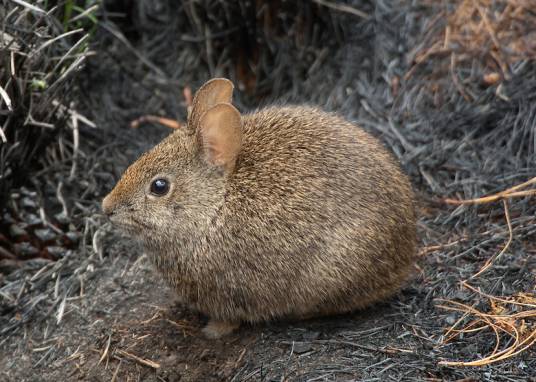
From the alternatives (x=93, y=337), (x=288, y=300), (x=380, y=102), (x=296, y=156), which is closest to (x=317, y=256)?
(x=288, y=300)

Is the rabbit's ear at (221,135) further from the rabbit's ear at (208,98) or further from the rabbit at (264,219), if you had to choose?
the rabbit's ear at (208,98)

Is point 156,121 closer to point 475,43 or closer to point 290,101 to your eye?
point 290,101

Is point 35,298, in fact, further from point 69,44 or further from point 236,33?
point 236,33

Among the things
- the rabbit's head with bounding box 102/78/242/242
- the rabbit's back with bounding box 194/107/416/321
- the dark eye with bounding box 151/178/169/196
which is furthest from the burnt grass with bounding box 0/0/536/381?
the dark eye with bounding box 151/178/169/196

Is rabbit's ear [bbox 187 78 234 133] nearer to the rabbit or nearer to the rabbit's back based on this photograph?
the rabbit

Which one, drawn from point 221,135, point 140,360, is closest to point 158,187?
point 221,135

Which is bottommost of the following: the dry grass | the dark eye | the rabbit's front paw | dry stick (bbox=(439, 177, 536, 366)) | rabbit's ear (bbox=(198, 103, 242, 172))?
dry stick (bbox=(439, 177, 536, 366))
